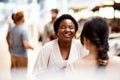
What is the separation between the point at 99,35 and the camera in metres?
0.93

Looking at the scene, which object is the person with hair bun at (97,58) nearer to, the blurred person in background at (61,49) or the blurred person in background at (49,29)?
the blurred person in background at (61,49)

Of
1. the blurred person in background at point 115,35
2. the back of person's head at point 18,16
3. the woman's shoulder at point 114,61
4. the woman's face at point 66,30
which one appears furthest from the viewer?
the back of person's head at point 18,16

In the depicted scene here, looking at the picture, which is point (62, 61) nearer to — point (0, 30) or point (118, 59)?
point (118, 59)

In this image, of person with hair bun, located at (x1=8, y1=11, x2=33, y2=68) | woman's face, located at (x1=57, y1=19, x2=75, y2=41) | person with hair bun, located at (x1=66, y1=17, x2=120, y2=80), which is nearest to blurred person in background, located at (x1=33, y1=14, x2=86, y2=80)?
woman's face, located at (x1=57, y1=19, x2=75, y2=41)

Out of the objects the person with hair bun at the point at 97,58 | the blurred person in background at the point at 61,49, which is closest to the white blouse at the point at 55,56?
the blurred person in background at the point at 61,49

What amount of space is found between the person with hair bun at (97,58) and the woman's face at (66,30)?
0.15m

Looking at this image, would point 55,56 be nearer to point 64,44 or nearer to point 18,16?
point 64,44

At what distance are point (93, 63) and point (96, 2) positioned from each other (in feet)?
1.45

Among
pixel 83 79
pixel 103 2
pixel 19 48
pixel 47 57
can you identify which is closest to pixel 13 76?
pixel 19 48

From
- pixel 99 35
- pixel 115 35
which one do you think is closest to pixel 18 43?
pixel 115 35

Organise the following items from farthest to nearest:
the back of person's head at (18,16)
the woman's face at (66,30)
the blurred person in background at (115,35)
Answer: the back of person's head at (18,16) < the blurred person in background at (115,35) < the woman's face at (66,30)

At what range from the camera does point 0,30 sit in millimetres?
1408

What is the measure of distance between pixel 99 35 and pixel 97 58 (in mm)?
95

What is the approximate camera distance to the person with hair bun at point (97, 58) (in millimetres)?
926
